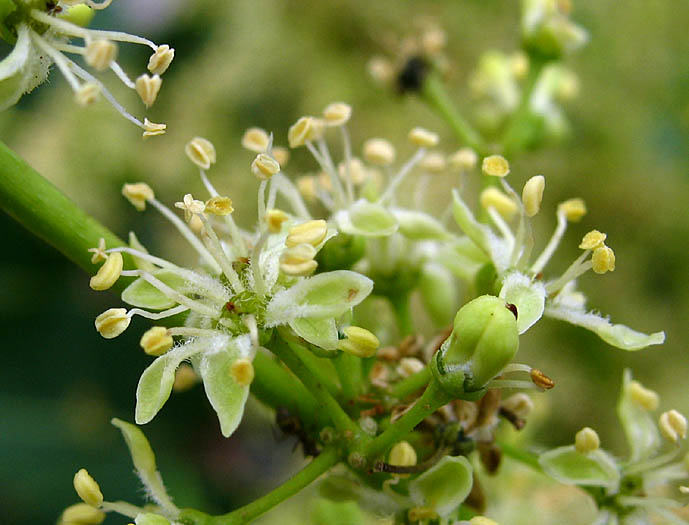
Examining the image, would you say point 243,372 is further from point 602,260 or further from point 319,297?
point 602,260

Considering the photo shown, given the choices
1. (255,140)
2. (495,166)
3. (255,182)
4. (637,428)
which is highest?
(255,140)

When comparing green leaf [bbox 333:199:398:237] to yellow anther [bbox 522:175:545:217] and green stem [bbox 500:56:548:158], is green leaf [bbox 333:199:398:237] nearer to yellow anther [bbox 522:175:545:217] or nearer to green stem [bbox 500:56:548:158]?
yellow anther [bbox 522:175:545:217]

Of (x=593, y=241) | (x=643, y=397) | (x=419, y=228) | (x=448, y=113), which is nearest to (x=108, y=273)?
(x=419, y=228)

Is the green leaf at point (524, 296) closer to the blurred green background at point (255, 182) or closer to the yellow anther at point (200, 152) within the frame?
the yellow anther at point (200, 152)

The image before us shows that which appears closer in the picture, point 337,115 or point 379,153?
point 337,115

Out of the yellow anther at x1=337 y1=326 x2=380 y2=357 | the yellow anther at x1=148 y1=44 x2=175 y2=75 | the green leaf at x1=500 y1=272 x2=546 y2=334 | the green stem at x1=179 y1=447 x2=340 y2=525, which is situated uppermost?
the yellow anther at x1=148 y1=44 x2=175 y2=75

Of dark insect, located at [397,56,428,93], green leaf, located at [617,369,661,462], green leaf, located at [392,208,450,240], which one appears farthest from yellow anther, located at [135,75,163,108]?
dark insect, located at [397,56,428,93]
